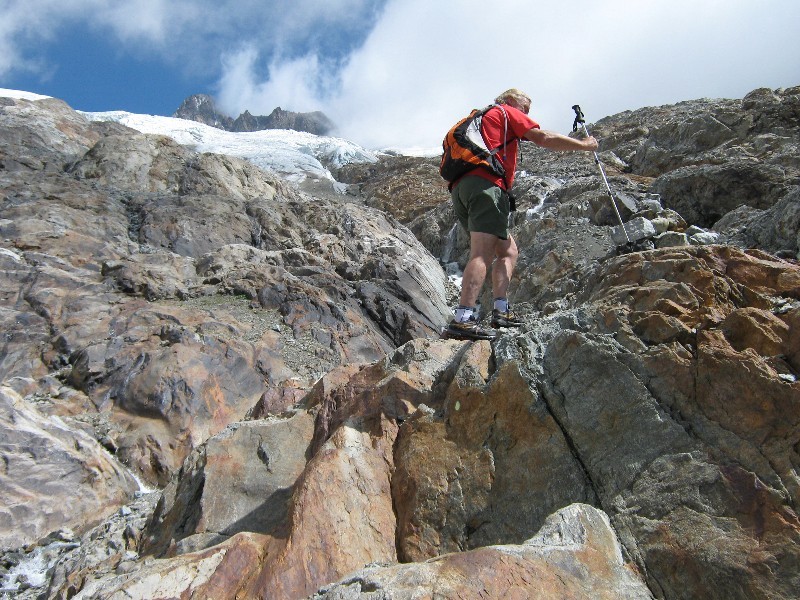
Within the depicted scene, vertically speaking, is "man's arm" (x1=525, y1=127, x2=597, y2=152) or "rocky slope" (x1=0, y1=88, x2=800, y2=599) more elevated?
"man's arm" (x1=525, y1=127, x2=597, y2=152)

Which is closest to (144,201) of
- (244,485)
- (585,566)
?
(244,485)

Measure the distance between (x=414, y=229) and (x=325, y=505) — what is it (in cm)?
2749

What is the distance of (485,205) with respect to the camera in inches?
206

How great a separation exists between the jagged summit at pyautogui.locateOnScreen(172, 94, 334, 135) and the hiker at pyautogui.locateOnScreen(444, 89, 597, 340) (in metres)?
117

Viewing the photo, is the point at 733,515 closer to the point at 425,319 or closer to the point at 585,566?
the point at 585,566

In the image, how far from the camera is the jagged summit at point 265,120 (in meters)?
117

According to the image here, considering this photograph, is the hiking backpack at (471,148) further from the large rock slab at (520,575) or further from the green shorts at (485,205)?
the large rock slab at (520,575)

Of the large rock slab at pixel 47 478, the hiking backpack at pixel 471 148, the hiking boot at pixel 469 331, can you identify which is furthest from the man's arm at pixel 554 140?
the large rock slab at pixel 47 478

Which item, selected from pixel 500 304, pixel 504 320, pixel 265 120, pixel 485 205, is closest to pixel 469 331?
pixel 504 320

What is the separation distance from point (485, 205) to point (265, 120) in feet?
411

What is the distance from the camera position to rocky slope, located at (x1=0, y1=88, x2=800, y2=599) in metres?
2.79

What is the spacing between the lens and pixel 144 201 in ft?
62.8

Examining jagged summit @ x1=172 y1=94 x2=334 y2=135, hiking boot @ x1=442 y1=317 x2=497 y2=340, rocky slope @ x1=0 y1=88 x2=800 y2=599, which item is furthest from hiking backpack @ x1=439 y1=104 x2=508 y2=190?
jagged summit @ x1=172 y1=94 x2=334 y2=135

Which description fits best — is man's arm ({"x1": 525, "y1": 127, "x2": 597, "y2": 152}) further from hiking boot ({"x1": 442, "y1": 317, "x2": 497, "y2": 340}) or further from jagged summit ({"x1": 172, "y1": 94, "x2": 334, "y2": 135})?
jagged summit ({"x1": 172, "y1": 94, "x2": 334, "y2": 135})
